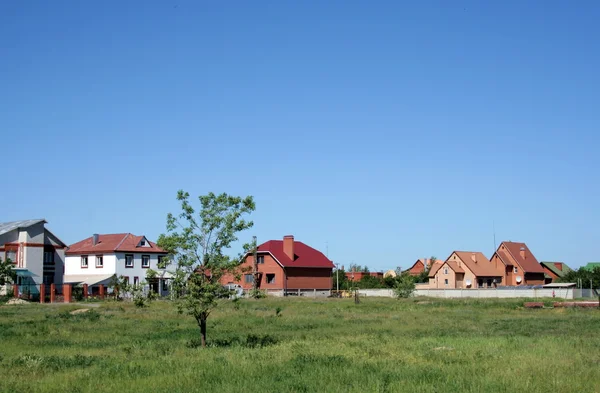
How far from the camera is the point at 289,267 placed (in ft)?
304

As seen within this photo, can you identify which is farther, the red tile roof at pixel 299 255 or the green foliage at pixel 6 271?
the red tile roof at pixel 299 255

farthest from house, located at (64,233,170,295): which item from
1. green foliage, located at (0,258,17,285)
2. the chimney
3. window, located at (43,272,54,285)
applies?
the chimney

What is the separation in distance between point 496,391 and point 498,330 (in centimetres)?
1843

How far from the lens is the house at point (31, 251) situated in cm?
7825

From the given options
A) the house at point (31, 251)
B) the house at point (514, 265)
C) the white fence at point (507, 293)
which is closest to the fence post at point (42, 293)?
the house at point (31, 251)

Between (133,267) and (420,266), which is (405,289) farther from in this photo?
(420,266)

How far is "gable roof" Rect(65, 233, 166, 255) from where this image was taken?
8331cm

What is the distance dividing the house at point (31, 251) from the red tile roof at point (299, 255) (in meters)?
27.2

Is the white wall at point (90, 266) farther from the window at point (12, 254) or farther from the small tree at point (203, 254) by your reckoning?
the small tree at point (203, 254)

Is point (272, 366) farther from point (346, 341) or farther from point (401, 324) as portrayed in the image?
point (401, 324)

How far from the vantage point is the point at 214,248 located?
25.8 metres

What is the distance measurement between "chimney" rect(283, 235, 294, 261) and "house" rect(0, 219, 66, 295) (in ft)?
99.0

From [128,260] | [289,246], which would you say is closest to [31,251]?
[128,260]

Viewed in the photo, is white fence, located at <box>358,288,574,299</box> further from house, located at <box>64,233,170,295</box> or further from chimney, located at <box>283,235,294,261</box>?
house, located at <box>64,233,170,295</box>
